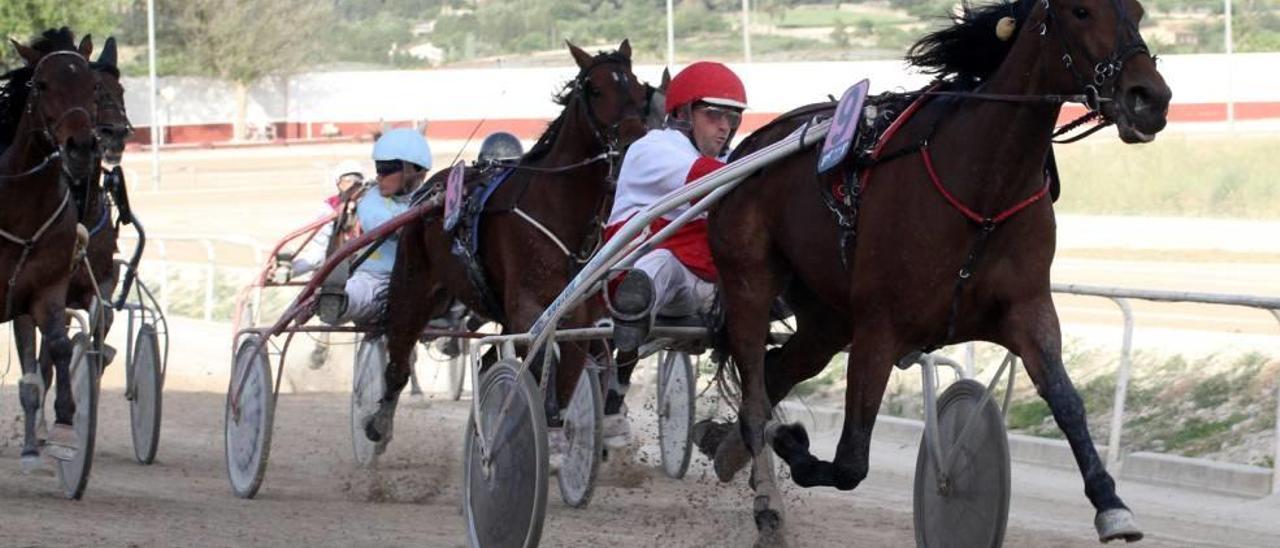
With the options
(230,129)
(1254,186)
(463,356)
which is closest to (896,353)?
(463,356)

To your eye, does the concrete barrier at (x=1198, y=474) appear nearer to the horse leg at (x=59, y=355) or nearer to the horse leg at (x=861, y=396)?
the horse leg at (x=861, y=396)

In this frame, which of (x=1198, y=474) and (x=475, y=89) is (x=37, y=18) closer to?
(x=475, y=89)

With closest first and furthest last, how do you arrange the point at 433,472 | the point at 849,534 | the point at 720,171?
1. the point at 720,171
2. the point at 849,534
3. the point at 433,472

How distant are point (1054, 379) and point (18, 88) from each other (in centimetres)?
525

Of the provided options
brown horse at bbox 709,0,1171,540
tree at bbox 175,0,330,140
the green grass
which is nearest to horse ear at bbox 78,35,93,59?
brown horse at bbox 709,0,1171,540

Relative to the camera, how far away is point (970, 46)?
609 centimetres

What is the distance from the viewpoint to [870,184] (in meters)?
6.00

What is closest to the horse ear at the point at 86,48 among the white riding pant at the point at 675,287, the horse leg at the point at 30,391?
the horse leg at the point at 30,391

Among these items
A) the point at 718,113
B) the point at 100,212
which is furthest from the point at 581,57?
the point at 100,212

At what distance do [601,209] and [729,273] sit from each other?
2184 mm

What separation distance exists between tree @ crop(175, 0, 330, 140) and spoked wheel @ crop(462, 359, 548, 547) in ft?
170

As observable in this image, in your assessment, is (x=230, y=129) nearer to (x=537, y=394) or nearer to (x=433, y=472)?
(x=433, y=472)

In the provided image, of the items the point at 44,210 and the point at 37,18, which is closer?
the point at 44,210

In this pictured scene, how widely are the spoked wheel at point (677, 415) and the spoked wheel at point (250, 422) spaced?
1.87m
